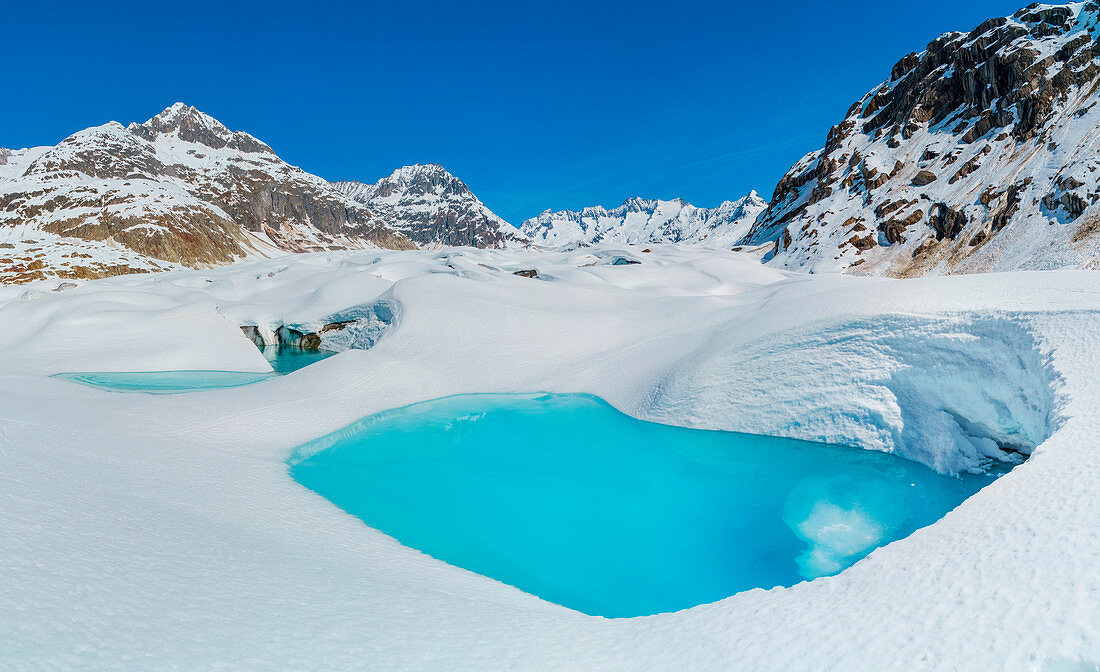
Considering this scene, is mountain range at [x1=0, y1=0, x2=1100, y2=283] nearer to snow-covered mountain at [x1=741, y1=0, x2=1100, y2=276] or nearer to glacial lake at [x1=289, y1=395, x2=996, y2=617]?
snow-covered mountain at [x1=741, y1=0, x2=1100, y2=276]

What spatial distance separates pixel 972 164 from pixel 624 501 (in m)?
65.1

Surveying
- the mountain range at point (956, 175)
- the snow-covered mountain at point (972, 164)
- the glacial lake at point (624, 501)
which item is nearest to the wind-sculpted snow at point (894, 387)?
the glacial lake at point (624, 501)

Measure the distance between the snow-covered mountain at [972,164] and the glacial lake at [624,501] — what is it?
37.5 m

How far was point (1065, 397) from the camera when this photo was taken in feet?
22.2

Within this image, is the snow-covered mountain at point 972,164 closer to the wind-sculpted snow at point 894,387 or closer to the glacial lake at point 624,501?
the wind-sculpted snow at point 894,387

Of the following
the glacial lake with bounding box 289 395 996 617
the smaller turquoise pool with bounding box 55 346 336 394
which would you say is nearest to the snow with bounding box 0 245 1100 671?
the glacial lake with bounding box 289 395 996 617

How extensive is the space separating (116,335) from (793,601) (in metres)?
27.9

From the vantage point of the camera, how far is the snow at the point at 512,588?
3316 millimetres

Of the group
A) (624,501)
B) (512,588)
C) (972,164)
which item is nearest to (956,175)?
(972,164)

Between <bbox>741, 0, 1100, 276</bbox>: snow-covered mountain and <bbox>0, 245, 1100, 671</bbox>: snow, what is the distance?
111 feet

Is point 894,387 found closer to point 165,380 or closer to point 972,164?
point 165,380

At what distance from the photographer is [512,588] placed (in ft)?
20.7

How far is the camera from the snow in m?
3.32

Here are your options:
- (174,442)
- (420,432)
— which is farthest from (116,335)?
(420,432)
